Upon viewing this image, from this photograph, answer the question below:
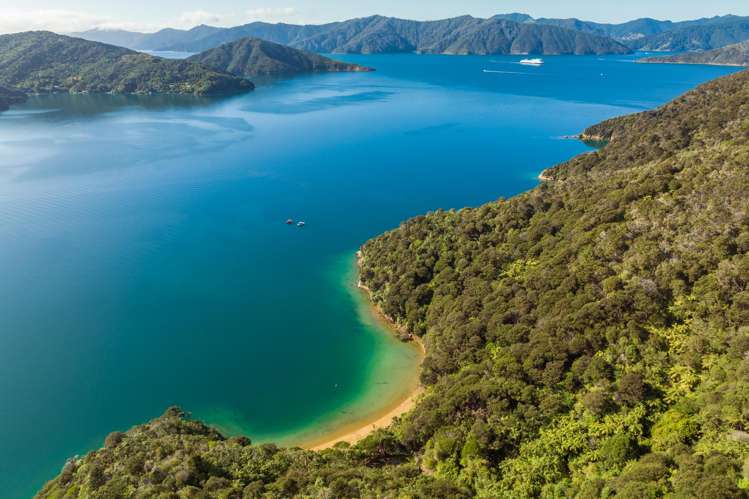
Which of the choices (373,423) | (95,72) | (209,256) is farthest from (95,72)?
(373,423)

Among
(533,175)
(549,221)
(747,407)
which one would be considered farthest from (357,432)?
(533,175)

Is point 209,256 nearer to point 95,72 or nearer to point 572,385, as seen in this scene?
point 572,385

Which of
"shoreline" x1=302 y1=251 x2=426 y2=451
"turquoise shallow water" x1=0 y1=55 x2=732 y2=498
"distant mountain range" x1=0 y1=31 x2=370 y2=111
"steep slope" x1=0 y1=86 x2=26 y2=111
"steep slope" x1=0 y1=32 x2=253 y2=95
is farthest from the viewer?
"steep slope" x1=0 y1=32 x2=253 y2=95

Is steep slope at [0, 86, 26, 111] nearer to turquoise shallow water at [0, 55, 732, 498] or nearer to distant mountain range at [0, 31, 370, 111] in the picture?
distant mountain range at [0, 31, 370, 111]

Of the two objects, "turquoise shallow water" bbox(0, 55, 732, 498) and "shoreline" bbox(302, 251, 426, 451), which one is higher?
"turquoise shallow water" bbox(0, 55, 732, 498)

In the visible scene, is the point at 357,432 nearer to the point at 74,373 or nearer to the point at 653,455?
the point at 653,455

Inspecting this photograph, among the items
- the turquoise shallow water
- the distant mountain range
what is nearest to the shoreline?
the turquoise shallow water

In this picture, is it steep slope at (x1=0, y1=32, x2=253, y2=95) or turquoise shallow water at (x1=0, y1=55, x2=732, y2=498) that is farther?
steep slope at (x1=0, y1=32, x2=253, y2=95)
